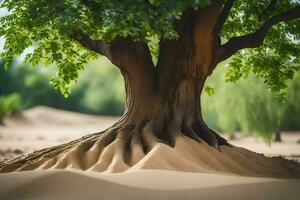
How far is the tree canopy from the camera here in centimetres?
857

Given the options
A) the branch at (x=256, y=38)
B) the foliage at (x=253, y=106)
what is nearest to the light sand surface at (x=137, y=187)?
the branch at (x=256, y=38)

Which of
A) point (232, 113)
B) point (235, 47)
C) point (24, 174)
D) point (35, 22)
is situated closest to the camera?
point (24, 174)

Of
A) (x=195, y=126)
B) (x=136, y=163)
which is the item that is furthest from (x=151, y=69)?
(x=136, y=163)

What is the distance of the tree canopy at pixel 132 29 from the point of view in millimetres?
8570

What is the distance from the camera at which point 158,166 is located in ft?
28.5

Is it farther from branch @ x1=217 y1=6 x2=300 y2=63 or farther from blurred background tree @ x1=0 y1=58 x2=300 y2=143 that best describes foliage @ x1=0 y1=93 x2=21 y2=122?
branch @ x1=217 y1=6 x2=300 y2=63

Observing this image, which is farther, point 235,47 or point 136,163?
point 235,47

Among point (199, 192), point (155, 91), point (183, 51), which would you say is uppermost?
point (183, 51)

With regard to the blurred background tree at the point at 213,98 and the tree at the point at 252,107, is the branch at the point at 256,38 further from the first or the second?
the tree at the point at 252,107

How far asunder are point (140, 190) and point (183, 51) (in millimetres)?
4461

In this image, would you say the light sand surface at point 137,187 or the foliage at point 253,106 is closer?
the light sand surface at point 137,187

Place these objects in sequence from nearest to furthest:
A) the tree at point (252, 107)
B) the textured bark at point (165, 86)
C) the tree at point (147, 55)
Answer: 1. the tree at point (147, 55)
2. the textured bark at point (165, 86)
3. the tree at point (252, 107)

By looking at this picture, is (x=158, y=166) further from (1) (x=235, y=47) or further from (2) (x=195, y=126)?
(1) (x=235, y=47)

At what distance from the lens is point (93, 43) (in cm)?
1125
